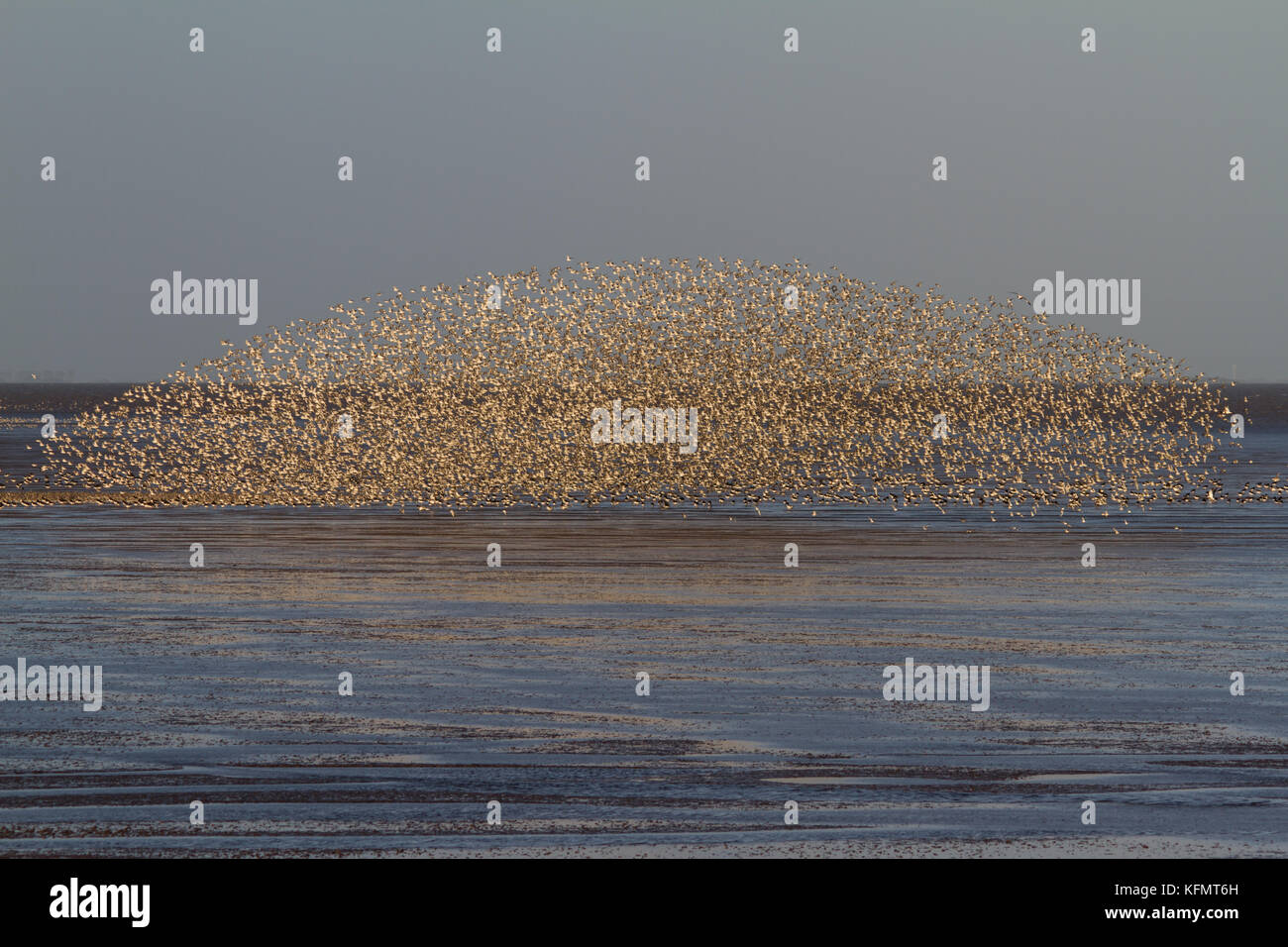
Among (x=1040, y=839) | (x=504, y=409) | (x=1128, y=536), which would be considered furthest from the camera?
(x=504, y=409)

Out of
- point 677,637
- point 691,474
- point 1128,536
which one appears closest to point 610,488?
point 691,474

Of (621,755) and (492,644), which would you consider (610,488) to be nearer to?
(492,644)

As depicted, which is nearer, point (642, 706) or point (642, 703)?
point (642, 706)

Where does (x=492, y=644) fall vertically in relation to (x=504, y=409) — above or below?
below

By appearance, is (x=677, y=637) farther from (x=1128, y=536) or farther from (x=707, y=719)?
(x=1128, y=536)

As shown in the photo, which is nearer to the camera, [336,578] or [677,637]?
[677,637]
